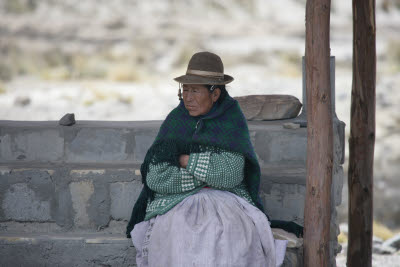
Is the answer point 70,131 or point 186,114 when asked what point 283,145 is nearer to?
point 186,114

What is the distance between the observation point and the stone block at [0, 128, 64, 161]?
14.5 ft

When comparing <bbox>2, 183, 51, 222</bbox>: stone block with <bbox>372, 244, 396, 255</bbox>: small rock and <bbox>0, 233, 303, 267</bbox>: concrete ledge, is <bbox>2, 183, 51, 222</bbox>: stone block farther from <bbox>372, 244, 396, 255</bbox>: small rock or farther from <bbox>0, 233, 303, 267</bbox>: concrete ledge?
<bbox>372, 244, 396, 255</bbox>: small rock

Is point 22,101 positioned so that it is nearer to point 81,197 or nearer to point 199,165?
point 81,197

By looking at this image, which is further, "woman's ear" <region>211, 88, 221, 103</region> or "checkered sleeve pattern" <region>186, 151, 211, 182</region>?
"woman's ear" <region>211, 88, 221, 103</region>

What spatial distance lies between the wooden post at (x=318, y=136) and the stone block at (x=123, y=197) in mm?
1123

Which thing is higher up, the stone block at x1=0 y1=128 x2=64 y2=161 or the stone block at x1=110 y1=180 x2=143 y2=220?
the stone block at x1=0 y1=128 x2=64 y2=161

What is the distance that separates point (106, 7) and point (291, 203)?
1849 cm

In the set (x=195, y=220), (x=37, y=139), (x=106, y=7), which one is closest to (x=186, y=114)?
(x=195, y=220)

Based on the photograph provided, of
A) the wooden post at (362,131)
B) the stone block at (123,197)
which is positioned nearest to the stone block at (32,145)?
the stone block at (123,197)

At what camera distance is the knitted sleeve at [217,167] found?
11.3ft

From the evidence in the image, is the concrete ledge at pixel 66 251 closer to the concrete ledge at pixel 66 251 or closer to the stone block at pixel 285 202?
the concrete ledge at pixel 66 251

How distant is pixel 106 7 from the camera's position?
859 inches

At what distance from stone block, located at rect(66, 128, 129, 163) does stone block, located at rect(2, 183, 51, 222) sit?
1.10 feet

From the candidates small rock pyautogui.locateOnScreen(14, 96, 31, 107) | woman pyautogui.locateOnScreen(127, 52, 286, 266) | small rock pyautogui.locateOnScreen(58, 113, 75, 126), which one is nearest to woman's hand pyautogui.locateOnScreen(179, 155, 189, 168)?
woman pyautogui.locateOnScreen(127, 52, 286, 266)
